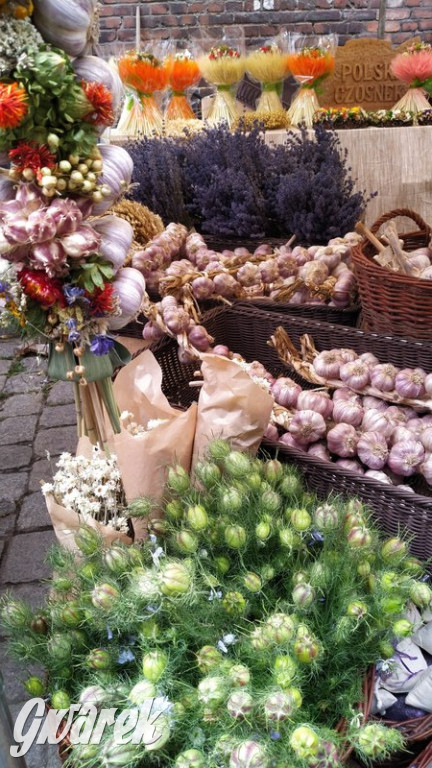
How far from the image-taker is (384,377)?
157 centimetres

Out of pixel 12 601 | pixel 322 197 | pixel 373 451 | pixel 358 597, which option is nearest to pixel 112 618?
pixel 12 601

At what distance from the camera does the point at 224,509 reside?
1.05 m

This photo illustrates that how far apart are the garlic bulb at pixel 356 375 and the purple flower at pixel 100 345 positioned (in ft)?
2.19

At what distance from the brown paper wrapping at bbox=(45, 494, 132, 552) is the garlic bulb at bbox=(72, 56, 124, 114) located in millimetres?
728

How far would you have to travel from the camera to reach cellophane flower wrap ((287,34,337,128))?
13.0ft

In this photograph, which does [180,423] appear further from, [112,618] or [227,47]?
[227,47]

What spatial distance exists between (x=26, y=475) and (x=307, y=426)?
1.82 metres

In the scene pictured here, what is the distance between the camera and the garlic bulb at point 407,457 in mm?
1399

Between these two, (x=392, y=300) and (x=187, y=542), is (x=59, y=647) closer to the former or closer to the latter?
(x=187, y=542)

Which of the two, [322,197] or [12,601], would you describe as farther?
[322,197]

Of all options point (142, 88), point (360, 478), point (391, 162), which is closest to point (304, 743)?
point (360, 478)

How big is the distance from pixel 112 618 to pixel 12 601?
230 mm

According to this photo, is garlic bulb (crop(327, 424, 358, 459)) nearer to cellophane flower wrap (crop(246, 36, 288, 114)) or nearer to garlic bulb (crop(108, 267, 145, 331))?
garlic bulb (crop(108, 267, 145, 331))

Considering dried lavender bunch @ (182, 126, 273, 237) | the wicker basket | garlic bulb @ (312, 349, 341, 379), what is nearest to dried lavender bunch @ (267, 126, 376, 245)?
dried lavender bunch @ (182, 126, 273, 237)
